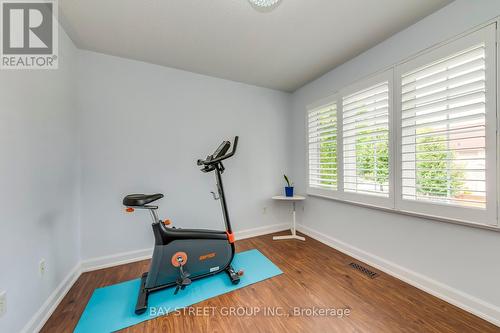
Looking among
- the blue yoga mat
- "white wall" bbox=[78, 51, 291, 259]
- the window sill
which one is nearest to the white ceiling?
"white wall" bbox=[78, 51, 291, 259]

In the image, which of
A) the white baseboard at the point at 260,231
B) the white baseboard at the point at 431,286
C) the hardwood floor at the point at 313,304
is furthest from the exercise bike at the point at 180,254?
the white baseboard at the point at 431,286

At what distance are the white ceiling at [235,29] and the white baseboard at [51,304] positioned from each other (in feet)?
7.97

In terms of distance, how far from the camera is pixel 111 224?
7.30ft

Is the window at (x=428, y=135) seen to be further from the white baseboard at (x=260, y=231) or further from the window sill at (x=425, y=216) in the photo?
the white baseboard at (x=260, y=231)

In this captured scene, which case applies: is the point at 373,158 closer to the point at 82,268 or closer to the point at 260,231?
the point at 260,231

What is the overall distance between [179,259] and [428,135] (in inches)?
102

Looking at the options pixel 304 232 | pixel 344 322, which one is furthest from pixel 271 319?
pixel 304 232

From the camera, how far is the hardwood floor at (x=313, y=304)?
136 centimetres

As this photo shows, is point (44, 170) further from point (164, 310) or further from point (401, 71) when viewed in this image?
point (401, 71)

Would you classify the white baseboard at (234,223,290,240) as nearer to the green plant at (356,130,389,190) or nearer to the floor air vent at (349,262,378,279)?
the floor air vent at (349,262,378,279)

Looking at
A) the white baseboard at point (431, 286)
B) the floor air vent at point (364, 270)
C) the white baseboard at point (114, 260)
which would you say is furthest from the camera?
the white baseboard at point (114, 260)

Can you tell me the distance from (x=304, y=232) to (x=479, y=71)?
270 cm

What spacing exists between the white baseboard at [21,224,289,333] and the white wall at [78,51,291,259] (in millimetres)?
78

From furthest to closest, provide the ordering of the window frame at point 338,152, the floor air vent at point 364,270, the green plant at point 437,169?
the window frame at point 338,152 < the floor air vent at point 364,270 < the green plant at point 437,169
